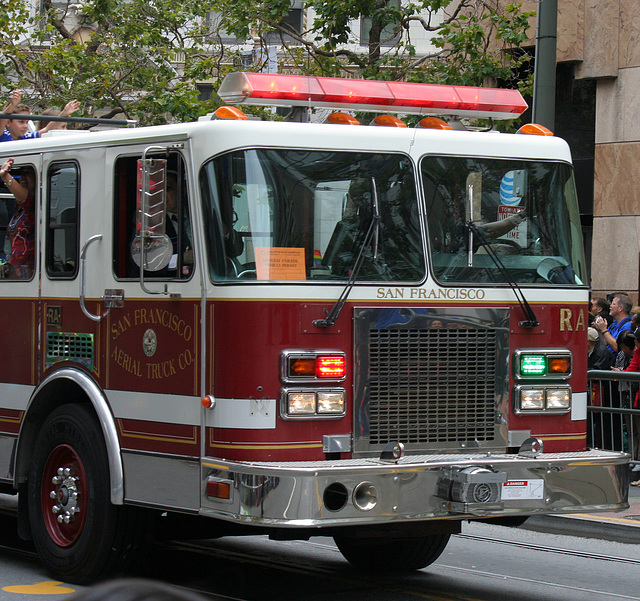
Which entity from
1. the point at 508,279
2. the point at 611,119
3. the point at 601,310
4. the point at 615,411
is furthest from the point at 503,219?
the point at 611,119

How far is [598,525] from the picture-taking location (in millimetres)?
9797

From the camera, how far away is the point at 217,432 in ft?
20.6

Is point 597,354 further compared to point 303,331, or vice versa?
point 597,354

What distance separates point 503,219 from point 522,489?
1.67 metres

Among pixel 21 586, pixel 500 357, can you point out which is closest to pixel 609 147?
pixel 500 357

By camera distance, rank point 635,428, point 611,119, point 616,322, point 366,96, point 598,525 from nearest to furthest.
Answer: point 366,96, point 598,525, point 635,428, point 616,322, point 611,119

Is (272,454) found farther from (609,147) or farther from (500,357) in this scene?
(609,147)

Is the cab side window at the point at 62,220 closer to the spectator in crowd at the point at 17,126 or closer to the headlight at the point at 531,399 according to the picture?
the spectator in crowd at the point at 17,126

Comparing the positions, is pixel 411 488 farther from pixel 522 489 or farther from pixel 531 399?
pixel 531 399

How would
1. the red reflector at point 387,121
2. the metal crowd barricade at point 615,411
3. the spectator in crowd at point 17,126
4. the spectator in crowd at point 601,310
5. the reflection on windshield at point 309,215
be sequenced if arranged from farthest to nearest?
the spectator in crowd at point 601,310, the metal crowd barricade at point 615,411, the spectator in crowd at point 17,126, the red reflector at point 387,121, the reflection on windshield at point 309,215

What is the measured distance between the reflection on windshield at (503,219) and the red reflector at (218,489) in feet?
5.76

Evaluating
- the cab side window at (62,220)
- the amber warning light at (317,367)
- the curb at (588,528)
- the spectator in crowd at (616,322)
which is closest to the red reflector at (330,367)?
the amber warning light at (317,367)

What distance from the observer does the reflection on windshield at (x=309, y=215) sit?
6.33 meters

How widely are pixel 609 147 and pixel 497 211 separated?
40.7 feet
